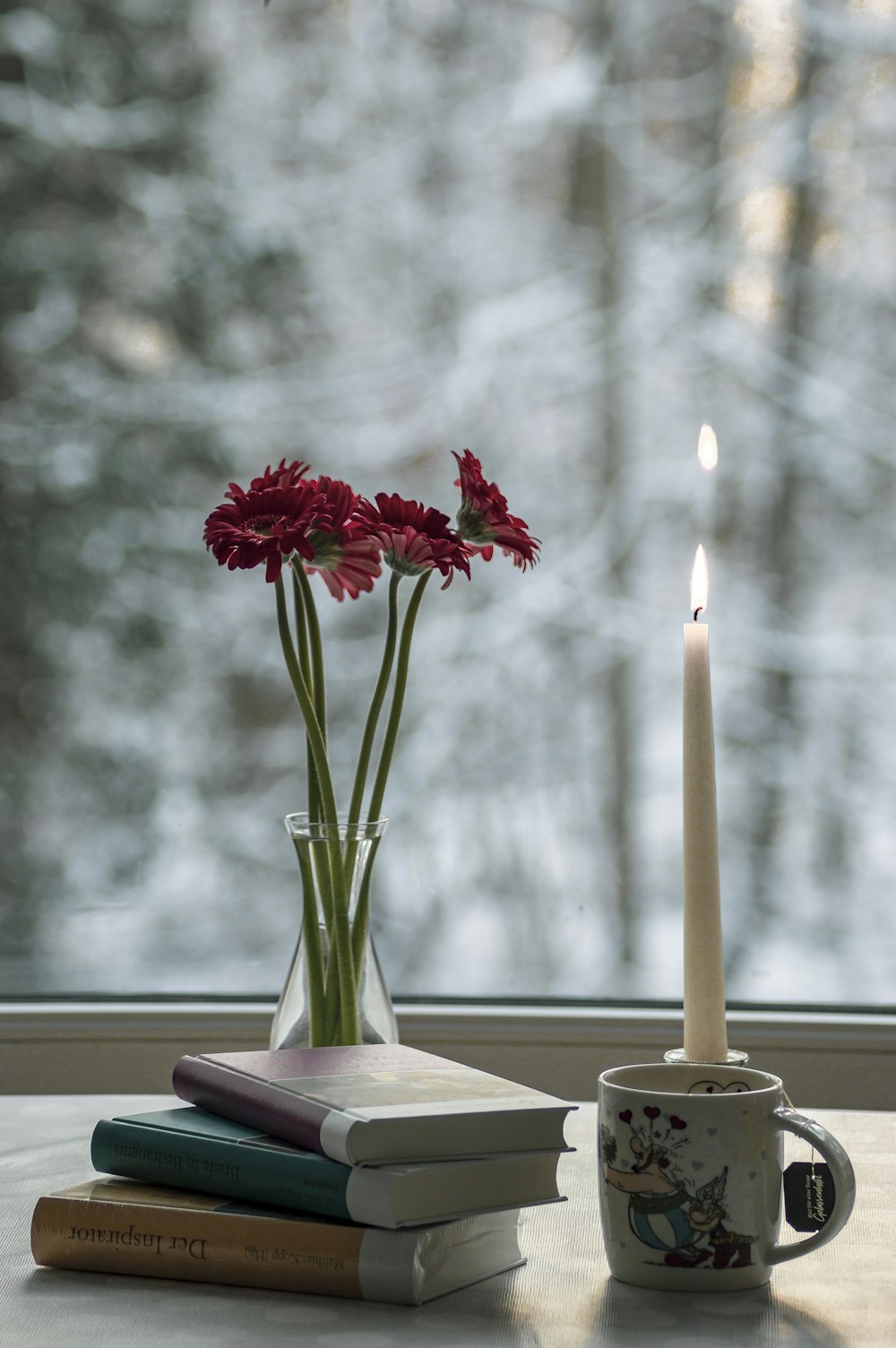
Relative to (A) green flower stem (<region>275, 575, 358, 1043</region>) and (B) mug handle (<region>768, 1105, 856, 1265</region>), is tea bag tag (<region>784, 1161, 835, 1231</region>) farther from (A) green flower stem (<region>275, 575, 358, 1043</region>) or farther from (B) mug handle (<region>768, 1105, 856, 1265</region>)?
(A) green flower stem (<region>275, 575, 358, 1043</region>)

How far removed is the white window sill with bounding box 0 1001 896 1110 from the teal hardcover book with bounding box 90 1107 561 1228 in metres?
0.84

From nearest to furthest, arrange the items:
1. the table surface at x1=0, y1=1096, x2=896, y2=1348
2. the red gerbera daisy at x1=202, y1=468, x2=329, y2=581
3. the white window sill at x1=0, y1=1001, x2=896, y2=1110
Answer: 1. the table surface at x1=0, y1=1096, x2=896, y2=1348
2. the red gerbera daisy at x1=202, y1=468, x2=329, y2=581
3. the white window sill at x1=0, y1=1001, x2=896, y2=1110

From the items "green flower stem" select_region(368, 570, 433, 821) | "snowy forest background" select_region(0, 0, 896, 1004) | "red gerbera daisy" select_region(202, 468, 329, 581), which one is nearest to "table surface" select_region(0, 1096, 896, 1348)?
"green flower stem" select_region(368, 570, 433, 821)

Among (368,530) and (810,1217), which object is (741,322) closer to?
(368,530)

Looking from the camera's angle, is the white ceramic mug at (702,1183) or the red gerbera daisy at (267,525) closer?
the white ceramic mug at (702,1183)

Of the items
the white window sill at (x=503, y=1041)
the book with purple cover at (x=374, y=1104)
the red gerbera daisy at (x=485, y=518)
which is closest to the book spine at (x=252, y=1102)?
the book with purple cover at (x=374, y=1104)

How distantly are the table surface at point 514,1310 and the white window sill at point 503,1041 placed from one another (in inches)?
29.4

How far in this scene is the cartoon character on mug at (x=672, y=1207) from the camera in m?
0.59

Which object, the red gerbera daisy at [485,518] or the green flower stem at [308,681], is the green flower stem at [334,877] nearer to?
the green flower stem at [308,681]

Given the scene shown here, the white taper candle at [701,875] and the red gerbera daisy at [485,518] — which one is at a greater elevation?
the red gerbera daisy at [485,518]

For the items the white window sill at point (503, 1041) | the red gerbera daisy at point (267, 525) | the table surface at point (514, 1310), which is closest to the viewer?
the table surface at point (514, 1310)

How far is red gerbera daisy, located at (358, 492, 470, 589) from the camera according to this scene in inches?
31.8

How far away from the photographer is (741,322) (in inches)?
61.4

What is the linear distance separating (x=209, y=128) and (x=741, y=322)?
0.66m
